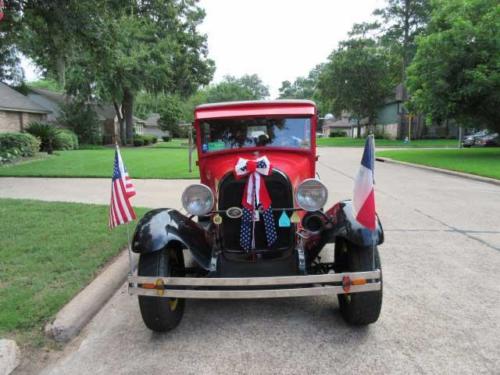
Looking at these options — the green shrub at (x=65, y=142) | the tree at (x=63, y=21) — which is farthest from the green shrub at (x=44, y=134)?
the tree at (x=63, y=21)

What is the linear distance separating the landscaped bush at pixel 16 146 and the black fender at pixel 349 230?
16830 millimetres

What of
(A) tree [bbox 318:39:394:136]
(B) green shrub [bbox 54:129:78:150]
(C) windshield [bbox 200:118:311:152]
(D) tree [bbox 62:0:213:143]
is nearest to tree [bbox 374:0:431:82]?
(A) tree [bbox 318:39:394:136]

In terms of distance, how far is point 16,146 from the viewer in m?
18.4

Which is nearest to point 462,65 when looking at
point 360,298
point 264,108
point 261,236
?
point 264,108

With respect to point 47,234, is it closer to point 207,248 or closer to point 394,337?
point 207,248

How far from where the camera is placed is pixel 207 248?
402 centimetres

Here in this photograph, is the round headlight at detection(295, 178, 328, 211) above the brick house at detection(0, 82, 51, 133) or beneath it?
beneath

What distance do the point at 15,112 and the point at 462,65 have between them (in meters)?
27.3

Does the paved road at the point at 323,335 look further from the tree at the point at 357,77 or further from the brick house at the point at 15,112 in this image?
the tree at the point at 357,77

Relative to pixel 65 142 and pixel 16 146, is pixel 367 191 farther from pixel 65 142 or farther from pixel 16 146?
pixel 65 142

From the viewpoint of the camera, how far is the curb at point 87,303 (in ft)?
11.4

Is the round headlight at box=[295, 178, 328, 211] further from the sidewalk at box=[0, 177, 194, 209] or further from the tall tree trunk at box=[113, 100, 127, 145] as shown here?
the tall tree trunk at box=[113, 100, 127, 145]

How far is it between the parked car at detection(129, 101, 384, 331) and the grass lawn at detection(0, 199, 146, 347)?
40.7 inches

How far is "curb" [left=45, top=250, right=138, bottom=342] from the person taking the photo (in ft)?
11.4
